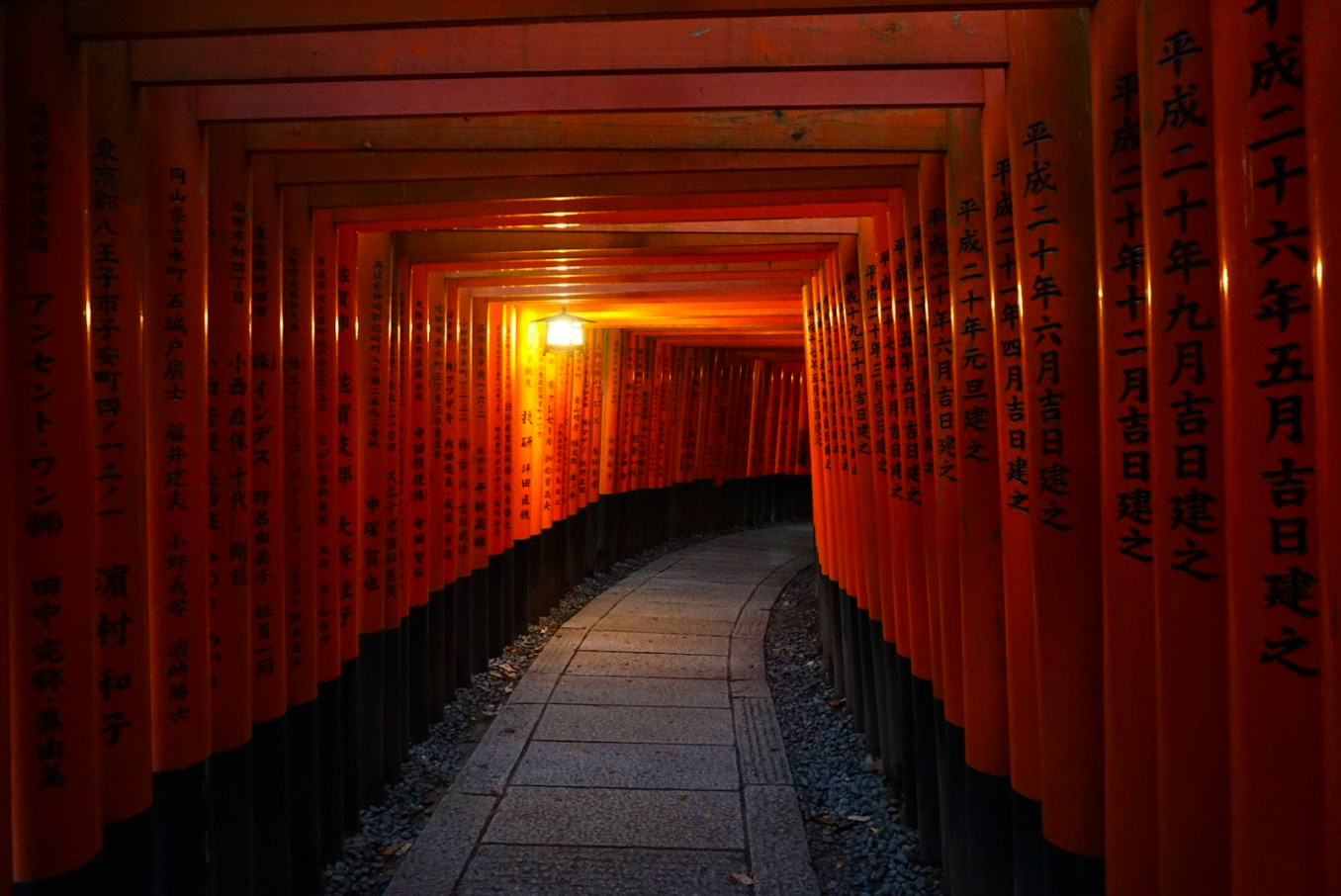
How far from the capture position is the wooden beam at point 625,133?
414 cm

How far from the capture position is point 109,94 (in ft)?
10.2

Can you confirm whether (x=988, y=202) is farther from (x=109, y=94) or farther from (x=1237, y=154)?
(x=109, y=94)

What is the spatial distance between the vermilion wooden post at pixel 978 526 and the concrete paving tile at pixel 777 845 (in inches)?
44.4

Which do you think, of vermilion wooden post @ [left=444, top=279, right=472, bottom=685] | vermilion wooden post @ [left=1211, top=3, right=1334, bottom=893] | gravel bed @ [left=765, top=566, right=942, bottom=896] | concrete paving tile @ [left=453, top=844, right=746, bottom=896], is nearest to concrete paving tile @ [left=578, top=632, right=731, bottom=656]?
gravel bed @ [left=765, top=566, right=942, bottom=896]

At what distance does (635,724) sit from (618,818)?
1.66m

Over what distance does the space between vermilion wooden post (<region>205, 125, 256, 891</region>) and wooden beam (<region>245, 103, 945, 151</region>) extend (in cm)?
36

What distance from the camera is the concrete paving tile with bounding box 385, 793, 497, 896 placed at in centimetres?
459

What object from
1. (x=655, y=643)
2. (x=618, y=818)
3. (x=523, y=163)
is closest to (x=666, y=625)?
(x=655, y=643)

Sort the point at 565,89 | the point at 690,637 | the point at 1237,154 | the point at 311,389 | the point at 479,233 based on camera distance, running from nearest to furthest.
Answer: the point at 1237,154 → the point at 565,89 → the point at 311,389 → the point at 479,233 → the point at 690,637

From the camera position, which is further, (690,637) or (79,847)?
(690,637)

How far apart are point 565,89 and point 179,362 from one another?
1853 mm

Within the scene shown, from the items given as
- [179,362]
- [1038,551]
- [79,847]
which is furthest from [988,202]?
[79,847]

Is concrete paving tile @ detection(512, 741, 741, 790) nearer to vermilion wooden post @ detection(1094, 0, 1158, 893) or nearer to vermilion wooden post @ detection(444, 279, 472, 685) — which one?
vermilion wooden post @ detection(444, 279, 472, 685)

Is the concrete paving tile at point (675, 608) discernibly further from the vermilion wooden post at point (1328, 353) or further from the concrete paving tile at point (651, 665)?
the vermilion wooden post at point (1328, 353)
